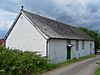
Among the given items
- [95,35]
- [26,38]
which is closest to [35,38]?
[26,38]

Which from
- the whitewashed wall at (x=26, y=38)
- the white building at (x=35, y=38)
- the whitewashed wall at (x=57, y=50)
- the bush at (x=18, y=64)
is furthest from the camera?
the whitewashed wall at (x=57, y=50)

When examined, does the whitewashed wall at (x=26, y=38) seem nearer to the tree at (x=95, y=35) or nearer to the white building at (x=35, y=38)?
the white building at (x=35, y=38)

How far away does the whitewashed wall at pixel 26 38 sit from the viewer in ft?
75.5

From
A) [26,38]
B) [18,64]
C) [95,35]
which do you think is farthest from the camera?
[95,35]

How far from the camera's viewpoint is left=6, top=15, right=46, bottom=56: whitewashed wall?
2300 cm

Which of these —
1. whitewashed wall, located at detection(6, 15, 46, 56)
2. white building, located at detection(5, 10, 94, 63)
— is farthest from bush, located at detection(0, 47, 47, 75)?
whitewashed wall, located at detection(6, 15, 46, 56)

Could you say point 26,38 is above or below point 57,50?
above

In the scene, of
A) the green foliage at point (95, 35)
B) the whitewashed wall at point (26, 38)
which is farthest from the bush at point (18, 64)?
the green foliage at point (95, 35)

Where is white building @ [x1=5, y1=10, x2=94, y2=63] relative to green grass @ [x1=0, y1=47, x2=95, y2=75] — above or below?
above

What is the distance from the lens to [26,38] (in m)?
24.3

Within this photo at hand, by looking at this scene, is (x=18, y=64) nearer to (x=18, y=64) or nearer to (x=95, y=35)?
(x=18, y=64)

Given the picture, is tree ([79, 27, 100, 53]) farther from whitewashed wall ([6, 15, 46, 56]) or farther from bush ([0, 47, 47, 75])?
bush ([0, 47, 47, 75])

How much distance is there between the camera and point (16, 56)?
7812 millimetres

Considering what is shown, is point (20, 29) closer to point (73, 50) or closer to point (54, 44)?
point (54, 44)
